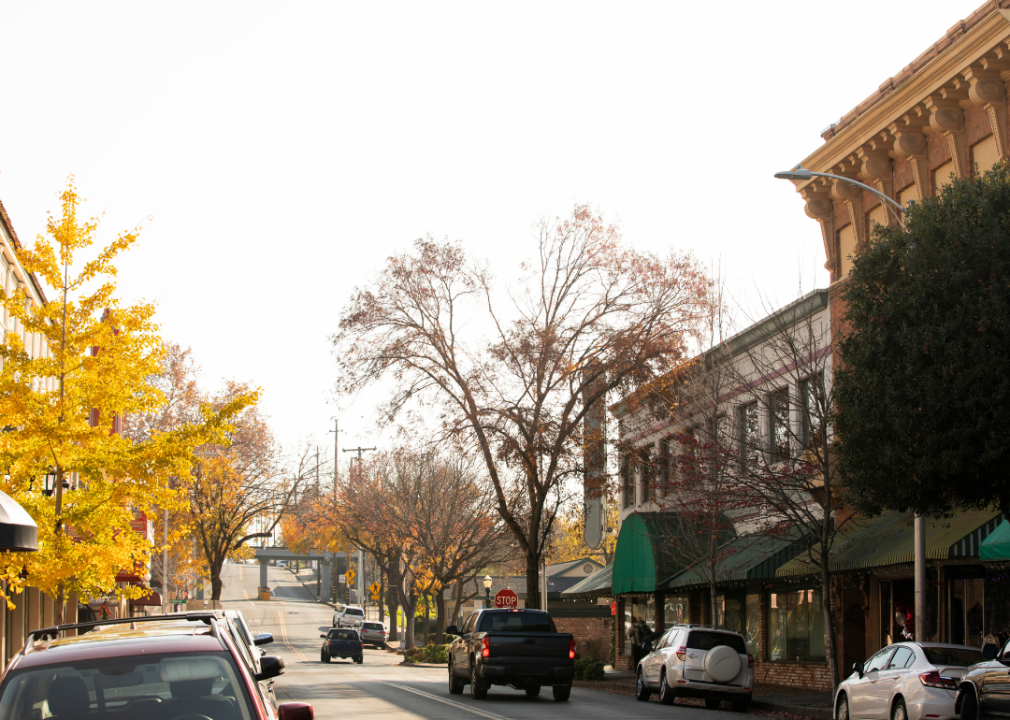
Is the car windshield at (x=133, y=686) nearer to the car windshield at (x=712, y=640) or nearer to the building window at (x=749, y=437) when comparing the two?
the car windshield at (x=712, y=640)

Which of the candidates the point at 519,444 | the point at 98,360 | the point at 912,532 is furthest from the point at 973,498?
the point at 519,444

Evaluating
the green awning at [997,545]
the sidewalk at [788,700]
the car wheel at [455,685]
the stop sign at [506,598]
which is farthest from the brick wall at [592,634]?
the green awning at [997,545]

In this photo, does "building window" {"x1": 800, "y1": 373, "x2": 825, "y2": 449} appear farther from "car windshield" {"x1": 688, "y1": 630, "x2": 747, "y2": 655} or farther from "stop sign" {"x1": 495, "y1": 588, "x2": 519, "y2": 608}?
"stop sign" {"x1": 495, "y1": 588, "x2": 519, "y2": 608}

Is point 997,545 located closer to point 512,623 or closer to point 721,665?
point 721,665

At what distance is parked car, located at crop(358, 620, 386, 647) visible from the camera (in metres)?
63.4

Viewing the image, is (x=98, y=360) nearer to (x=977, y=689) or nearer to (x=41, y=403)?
(x=41, y=403)

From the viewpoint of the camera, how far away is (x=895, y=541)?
2212 cm

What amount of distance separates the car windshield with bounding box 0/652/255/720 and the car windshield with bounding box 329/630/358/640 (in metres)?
42.5

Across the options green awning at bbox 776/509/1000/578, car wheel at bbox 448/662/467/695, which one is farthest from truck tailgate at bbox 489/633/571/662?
green awning at bbox 776/509/1000/578

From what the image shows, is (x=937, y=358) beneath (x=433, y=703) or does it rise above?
above

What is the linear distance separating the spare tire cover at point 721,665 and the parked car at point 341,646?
27.6 metres

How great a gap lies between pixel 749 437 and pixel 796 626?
5.98 metres

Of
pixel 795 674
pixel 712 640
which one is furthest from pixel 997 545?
pixel 795 674

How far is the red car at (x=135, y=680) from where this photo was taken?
19.3 feet
